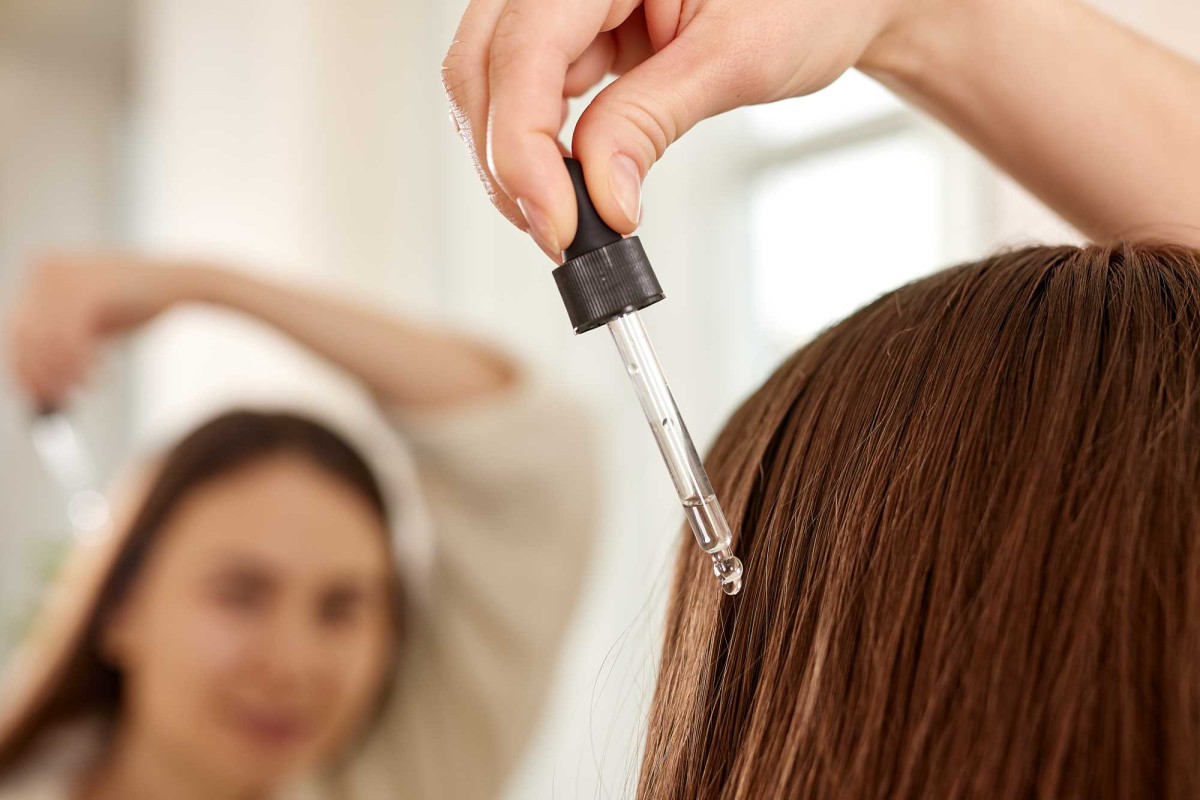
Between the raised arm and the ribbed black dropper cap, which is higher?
the raised arm

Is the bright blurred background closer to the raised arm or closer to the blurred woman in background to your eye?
the blurred woman in background

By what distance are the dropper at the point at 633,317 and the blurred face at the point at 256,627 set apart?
3.24 ft

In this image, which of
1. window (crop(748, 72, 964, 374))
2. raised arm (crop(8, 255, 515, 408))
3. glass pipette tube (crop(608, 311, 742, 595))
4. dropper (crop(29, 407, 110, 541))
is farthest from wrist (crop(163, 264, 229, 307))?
dropper (crop(29, 407, 110, 541))

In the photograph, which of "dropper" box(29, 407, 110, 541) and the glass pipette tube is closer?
the glass pipette tube

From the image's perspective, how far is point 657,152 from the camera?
35 cm

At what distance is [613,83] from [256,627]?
1065 mm

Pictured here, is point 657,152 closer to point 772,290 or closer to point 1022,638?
point 1022,638

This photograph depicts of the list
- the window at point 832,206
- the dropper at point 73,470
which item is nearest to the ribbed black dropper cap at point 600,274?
the window at point 832,206

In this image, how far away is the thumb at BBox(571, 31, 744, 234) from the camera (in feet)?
1.05

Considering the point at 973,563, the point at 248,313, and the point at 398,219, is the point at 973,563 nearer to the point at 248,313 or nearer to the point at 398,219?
the point at 248,313

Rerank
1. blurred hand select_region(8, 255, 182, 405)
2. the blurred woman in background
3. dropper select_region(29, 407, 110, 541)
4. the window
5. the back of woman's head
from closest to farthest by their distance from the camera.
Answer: the back of woman's head → blurred hand select_region(8, 255, 182, 405) → the blurred woman in background → the window → dropper select_region(29, 407, 110, 541)

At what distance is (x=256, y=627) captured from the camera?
125cm

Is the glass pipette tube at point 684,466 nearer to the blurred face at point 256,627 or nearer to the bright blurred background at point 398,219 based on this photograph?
the bright blurred background at point 398,219

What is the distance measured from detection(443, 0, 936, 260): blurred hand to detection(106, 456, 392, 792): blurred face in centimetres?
94
